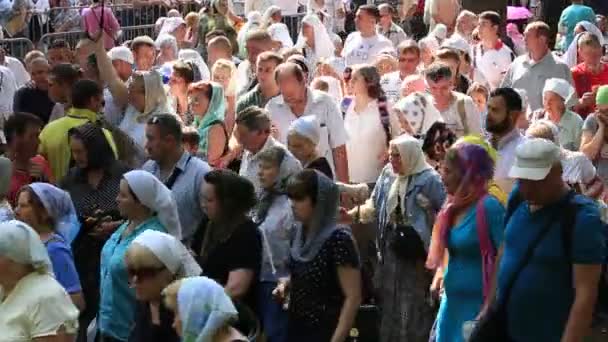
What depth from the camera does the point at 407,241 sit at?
991 centimetres

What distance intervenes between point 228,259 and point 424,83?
5.20m

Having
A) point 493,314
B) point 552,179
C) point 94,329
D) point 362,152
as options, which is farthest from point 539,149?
point 362,152

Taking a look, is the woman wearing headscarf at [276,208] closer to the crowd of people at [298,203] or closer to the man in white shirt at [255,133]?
the crowd of people at [298,203]

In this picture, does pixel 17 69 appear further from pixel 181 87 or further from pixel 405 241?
pixel 405 241

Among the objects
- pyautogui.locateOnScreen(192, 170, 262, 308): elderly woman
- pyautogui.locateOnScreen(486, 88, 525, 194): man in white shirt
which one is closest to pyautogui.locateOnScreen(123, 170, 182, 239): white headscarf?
pyautogui.locateOnScreen(192, 170, 262, 308): elderly woman

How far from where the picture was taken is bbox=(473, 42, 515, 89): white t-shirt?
1707 centimetres

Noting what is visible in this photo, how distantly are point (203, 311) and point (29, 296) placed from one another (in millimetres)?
1193

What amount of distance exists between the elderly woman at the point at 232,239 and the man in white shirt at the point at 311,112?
3.23 m

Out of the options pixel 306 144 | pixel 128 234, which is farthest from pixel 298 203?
pixel 306 144

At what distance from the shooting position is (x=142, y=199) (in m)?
8.45

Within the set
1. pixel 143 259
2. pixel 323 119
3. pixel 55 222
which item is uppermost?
pixel 143 259

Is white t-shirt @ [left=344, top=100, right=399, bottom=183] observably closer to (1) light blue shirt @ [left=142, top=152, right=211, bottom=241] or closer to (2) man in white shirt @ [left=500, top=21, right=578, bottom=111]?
(2) man in white shirt @ [left=500, top=21, right=578, bottom=111]

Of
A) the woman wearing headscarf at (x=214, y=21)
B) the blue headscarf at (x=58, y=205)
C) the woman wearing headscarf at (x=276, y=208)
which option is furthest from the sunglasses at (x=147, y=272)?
the woman wearing headscarf at (x=214, y=21)

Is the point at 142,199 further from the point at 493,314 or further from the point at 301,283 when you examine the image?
the point at 493,314
